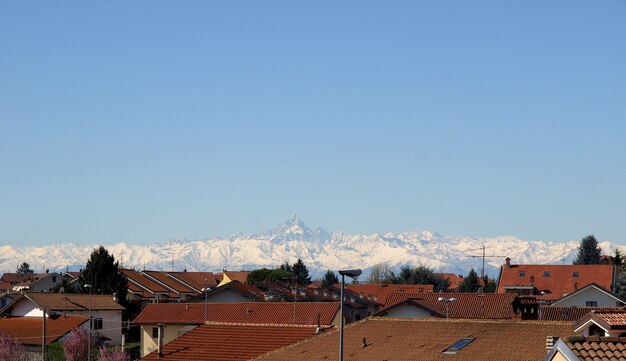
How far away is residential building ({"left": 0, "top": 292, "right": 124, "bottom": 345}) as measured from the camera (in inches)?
3031

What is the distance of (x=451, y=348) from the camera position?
36375mm

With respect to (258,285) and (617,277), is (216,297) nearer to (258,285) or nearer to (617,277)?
(258,285)

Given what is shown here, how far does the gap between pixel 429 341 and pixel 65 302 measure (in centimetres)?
4660

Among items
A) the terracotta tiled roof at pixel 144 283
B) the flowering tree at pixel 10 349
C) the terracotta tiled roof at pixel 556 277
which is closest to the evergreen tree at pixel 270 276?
the terracotta tiled roof at pixel 144 283

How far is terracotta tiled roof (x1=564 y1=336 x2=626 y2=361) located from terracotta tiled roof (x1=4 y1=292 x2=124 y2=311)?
61113 millimetres

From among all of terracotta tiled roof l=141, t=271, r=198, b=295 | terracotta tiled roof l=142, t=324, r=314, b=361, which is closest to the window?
terracotta tiled roof l=142, t=324, r=314, b=361

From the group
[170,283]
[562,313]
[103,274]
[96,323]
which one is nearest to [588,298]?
[562,313]

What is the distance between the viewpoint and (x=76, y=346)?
65062 mm

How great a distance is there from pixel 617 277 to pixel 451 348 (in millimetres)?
71547

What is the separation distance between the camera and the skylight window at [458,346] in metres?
35.9

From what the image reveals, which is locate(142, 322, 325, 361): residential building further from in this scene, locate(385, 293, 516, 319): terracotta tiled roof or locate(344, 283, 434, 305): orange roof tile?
locate(344, 283, 434, 305): orange roof tile

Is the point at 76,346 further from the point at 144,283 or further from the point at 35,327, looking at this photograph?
the point at 144,283

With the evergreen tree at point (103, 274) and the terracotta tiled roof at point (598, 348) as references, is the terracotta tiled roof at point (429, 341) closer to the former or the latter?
the terracotta tiled roof at point (598, 348)

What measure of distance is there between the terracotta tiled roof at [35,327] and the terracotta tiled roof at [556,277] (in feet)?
155
